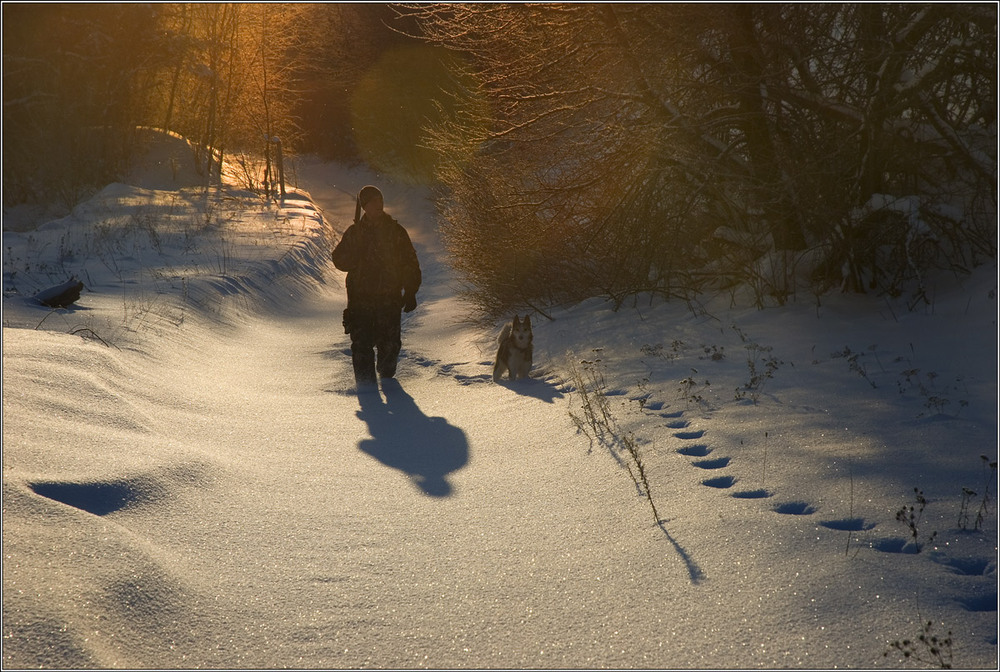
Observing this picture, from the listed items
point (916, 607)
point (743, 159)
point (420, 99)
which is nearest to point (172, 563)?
point (916, 607)

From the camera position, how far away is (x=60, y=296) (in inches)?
351

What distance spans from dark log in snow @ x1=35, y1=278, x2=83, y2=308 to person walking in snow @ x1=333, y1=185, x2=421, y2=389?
3276mm

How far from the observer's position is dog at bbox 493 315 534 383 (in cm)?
825

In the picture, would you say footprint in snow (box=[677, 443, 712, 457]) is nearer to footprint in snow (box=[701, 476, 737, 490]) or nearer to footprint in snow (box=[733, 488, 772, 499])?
footprint in snow (box=[701, 476, 737, 490])

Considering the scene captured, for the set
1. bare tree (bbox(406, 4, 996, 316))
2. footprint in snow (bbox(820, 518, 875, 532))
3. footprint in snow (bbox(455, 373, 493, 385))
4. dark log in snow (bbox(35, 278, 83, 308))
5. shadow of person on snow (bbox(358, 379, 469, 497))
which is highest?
bare tree (bbox(406, 4, 996, 316))

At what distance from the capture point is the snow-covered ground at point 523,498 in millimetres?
2980

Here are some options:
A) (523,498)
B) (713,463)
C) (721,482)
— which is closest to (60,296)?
(523,498)

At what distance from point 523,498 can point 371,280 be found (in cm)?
423

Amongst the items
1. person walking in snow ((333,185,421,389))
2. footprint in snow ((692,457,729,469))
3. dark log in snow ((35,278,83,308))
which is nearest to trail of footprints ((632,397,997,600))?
footprint in snow ((692,457,729,469))

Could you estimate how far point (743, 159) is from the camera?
30.7 feet

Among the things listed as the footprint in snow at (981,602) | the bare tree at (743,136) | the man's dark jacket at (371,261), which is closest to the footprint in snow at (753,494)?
the footprint in snow at (981,602)

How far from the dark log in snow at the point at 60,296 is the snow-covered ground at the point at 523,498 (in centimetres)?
16

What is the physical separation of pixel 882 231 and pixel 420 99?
30.1 metres

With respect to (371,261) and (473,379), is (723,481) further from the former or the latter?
(371,261)
